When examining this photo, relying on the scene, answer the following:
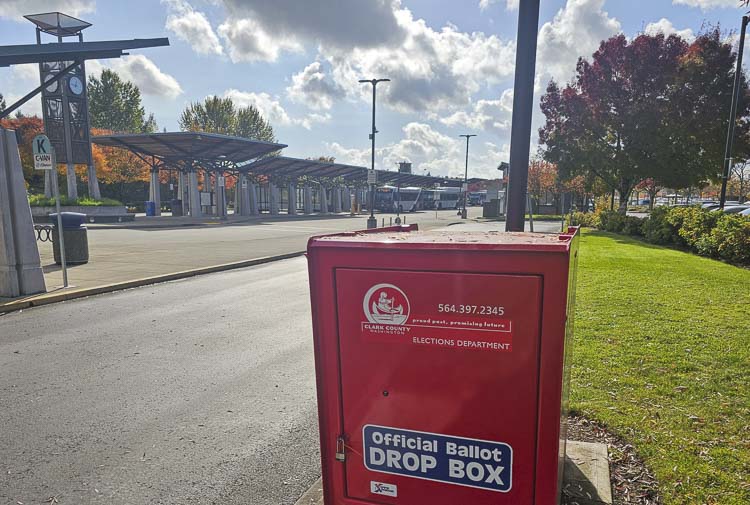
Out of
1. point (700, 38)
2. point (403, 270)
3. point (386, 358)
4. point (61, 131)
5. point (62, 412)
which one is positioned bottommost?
point (62, 412)

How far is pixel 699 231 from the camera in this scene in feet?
46.5

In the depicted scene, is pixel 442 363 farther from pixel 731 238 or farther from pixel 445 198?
pixel 445 198

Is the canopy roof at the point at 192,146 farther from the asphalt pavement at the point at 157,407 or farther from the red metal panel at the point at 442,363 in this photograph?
the red metal panel at the point at 442,363

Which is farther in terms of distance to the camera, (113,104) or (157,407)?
(113,104)

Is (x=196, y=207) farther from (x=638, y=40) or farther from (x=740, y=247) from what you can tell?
(x=740, y=247)

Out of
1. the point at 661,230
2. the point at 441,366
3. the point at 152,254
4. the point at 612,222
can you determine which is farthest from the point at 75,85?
the point at 441,366

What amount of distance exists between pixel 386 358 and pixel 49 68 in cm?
3918

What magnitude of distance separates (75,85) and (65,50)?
29975 mm

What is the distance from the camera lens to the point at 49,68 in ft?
105

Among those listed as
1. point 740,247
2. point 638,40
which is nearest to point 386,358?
point 740,247

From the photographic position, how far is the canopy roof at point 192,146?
31.7 m

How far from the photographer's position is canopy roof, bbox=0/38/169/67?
8.84 metres

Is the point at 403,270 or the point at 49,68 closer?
the point at 403,270

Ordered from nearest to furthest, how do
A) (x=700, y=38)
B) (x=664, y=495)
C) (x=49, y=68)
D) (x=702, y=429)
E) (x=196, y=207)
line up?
(x=664, y=495)
(x=702, y=429)
(x=700, y=38)
(x=49, y=68)
(x=196, y=207)
